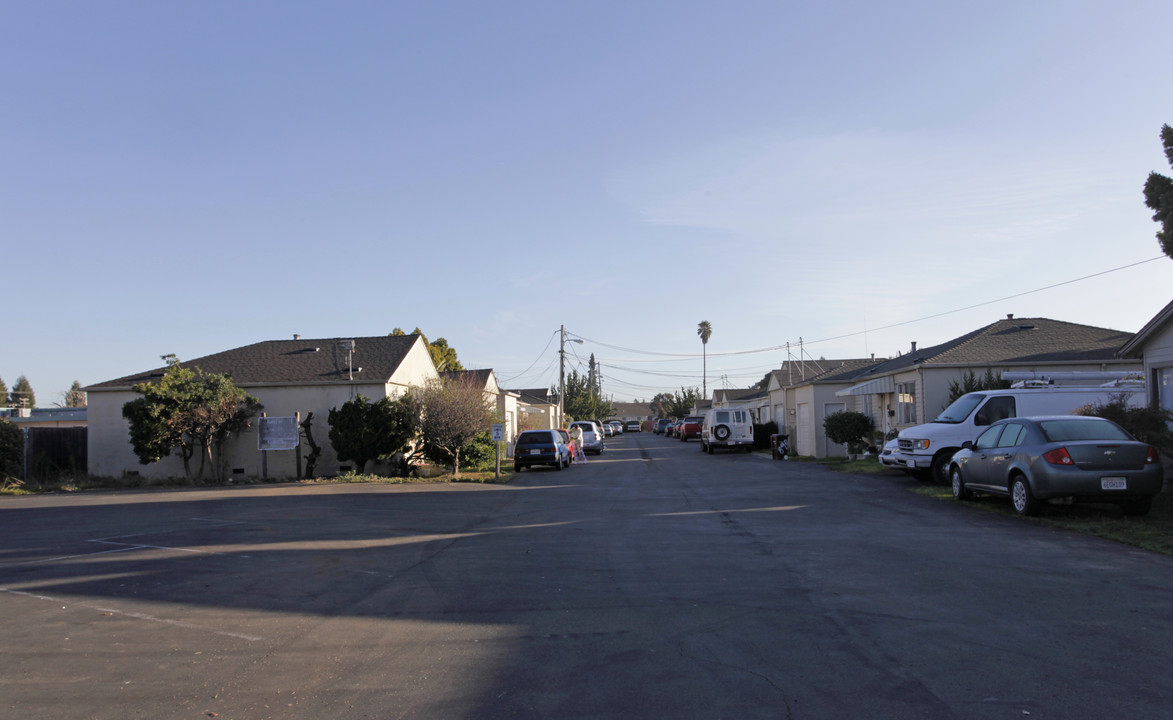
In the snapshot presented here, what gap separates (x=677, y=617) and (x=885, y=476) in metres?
16.5

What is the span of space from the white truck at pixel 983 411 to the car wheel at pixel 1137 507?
553 cm

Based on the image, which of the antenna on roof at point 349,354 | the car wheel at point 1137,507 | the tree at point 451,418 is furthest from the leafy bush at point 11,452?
the car wheel at point 1137,507

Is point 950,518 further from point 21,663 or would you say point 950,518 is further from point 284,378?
point 284,378

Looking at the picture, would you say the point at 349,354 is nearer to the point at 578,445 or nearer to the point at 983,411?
the point at 578,445

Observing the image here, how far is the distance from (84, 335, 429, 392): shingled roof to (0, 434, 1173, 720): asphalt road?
43.4 feet

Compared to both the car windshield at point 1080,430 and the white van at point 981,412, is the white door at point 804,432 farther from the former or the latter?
the car windshield at point 1080,430

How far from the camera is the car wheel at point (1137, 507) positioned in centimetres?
1194

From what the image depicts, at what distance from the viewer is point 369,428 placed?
23953mm

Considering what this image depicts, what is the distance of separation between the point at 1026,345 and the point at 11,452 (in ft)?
107

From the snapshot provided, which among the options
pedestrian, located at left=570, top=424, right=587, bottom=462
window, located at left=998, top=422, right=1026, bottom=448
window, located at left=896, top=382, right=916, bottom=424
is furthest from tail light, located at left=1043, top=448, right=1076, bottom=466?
pedestrian, located at left=570, top=424, right=587, bottom=462

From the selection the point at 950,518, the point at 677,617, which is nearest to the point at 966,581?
the point at 677,617

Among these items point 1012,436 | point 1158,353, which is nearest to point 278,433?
point 1012,436

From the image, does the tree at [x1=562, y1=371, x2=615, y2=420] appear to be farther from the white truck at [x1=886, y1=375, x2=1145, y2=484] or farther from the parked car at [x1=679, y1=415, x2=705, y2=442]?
the white truck at [x1=886, y1=375, x2=1145, y2=484]

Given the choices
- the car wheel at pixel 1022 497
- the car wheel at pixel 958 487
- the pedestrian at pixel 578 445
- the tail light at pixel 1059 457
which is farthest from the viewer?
the pedestrian at pixel 578 445
